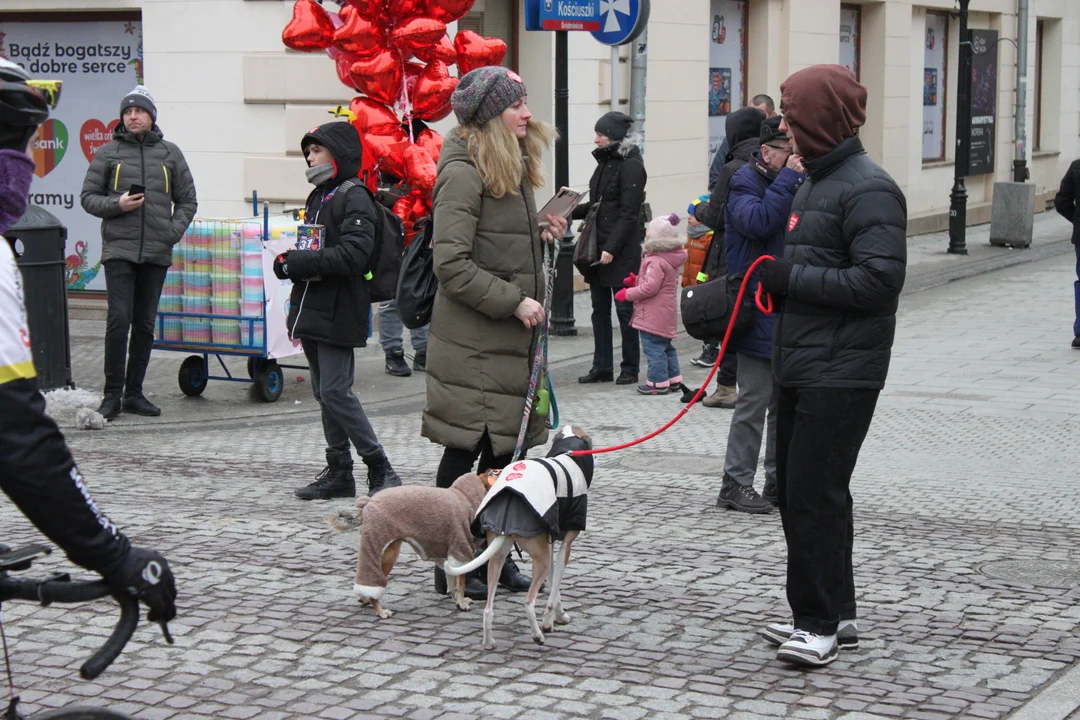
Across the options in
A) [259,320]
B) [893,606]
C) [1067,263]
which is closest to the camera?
[893,606]

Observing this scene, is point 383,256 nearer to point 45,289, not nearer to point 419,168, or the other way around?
point 45,289

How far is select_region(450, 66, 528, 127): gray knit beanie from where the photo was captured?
5484 millimetres

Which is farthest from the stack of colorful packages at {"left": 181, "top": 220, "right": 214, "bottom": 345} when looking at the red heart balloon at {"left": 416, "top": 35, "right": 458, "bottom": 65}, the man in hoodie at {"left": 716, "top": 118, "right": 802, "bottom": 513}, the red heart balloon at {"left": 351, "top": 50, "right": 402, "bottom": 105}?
the man in hoodie at {"left": 716, "top": 118, "right": 802, "bottom": 513}

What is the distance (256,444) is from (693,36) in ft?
36.0

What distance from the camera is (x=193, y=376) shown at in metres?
10.9

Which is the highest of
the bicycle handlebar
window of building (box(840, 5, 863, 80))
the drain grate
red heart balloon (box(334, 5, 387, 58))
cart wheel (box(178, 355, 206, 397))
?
window of building (box(840, 5, 863, 80))

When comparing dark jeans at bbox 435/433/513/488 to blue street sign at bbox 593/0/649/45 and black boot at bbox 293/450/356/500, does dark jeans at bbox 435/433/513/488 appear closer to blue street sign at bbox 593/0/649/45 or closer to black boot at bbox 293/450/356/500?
black boot at bbox 293/450/356/500

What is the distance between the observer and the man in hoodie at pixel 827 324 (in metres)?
4.89

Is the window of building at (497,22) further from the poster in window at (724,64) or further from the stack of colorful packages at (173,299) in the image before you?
the stack of colorful packages at (173,299)

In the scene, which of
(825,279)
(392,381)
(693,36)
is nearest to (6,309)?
(825,279)

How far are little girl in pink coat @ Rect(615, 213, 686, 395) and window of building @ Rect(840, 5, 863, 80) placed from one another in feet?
41.6

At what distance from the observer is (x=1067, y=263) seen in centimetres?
1992

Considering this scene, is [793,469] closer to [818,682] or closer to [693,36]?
[818,682]

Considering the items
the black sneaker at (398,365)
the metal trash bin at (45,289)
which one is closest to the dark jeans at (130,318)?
the metal trash bin at (45,289)
